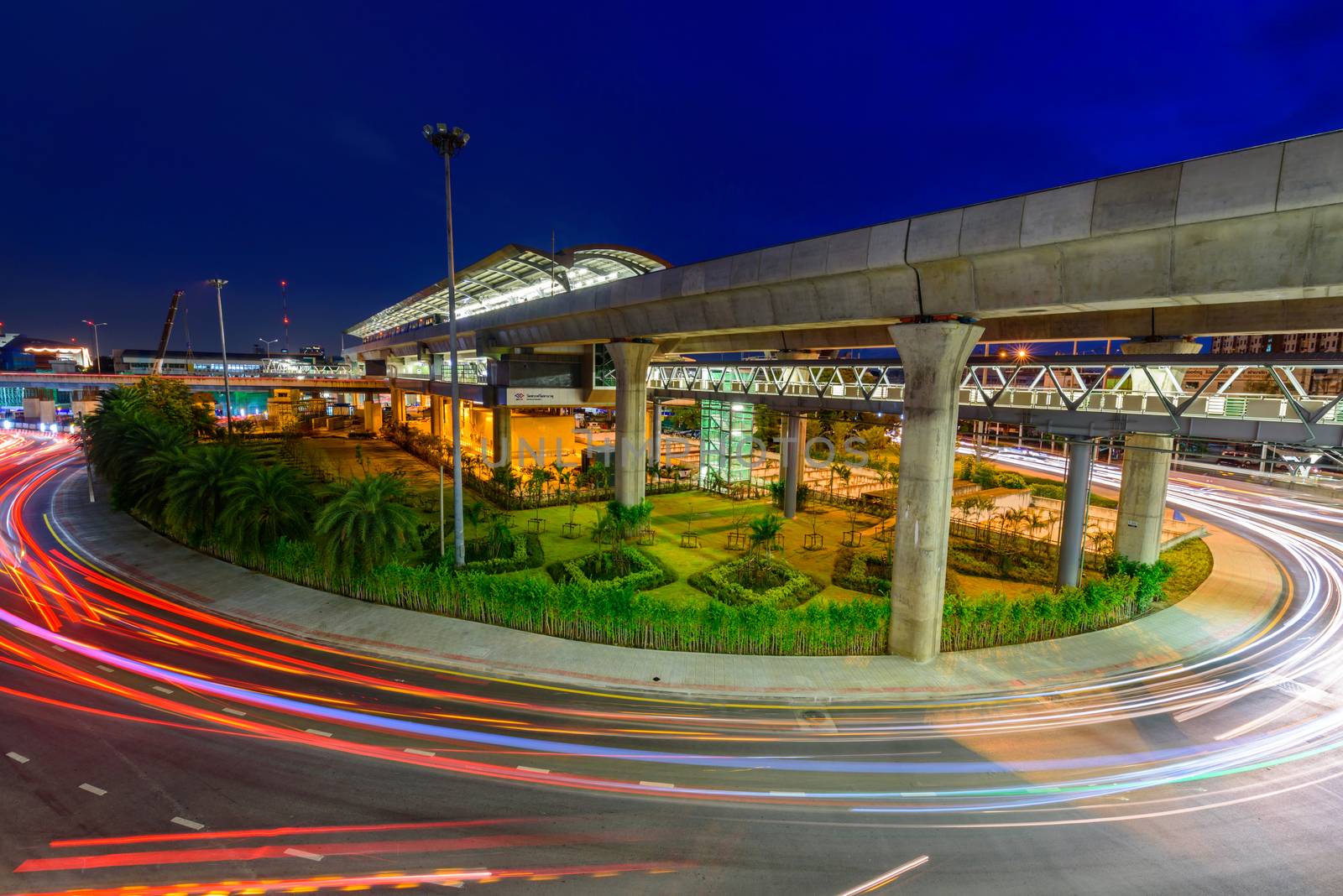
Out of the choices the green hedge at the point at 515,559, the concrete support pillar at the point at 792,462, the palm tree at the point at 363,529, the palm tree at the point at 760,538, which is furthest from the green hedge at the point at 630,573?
the concrete support pillar at the point at 792,462

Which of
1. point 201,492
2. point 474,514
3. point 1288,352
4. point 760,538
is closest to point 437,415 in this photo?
point 474,514

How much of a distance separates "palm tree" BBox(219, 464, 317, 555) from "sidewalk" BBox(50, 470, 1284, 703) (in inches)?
57.0

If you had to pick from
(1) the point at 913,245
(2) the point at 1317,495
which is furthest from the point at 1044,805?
(2) the point at 1317,495

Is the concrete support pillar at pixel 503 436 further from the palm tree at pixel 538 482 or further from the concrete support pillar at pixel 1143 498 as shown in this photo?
the concrete support pillar at pixel 1143 498

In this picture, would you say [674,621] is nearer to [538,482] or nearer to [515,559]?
[515,559]

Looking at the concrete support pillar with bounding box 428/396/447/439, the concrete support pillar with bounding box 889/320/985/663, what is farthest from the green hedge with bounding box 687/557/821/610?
the concrete support pillar with bounding box 428/396/447/439

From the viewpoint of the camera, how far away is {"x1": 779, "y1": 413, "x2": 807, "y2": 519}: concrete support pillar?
104 feet

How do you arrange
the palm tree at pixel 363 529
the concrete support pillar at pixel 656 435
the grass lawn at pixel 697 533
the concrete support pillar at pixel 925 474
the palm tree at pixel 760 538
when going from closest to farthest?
the concrete support pillar at pixel 925 474 < the palm tree at pixel 363 529 < the palm tree at pixel 760 538 < the grass lawn at pixel 697 533 < the concrete support pillar at pixel 656 435

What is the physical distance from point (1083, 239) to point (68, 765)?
2119cm

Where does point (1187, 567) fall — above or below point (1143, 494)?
below

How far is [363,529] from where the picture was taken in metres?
17.2

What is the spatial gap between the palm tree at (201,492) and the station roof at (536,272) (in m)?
16.7

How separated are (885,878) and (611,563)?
47.6 ft

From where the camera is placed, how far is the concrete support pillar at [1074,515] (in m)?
20.3
